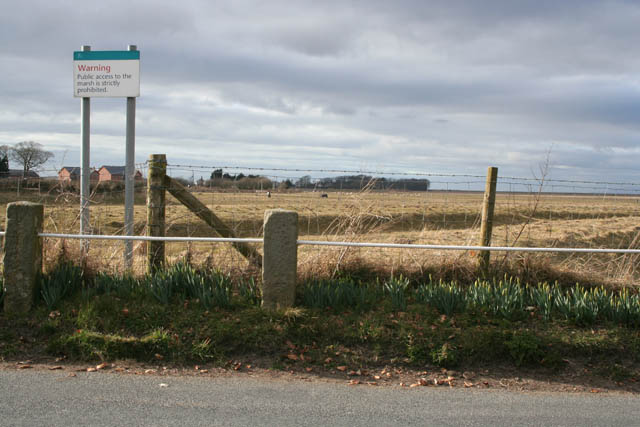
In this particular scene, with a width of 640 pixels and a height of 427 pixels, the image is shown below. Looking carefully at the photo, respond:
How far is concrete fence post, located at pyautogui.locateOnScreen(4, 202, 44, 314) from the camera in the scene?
547 cm

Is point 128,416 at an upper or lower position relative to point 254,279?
lower

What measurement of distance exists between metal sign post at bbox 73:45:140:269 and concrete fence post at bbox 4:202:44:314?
1.24 m

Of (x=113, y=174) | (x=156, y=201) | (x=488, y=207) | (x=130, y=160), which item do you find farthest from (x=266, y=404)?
(x=113, y=174)

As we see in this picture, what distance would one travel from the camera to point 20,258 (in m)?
5.50

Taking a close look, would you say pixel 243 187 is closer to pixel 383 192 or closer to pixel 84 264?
pixel 383 192

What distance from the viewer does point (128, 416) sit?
372 centimetres

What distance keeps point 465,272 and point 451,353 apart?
6.39 feet

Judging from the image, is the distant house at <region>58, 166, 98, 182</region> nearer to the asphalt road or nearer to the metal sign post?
the metal sign post

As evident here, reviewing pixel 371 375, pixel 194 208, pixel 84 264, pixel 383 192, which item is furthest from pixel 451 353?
pixel 84 264

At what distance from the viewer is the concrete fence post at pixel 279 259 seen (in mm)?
5340

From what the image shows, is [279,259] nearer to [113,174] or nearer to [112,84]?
[113,174]

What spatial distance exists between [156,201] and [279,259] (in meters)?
2.21

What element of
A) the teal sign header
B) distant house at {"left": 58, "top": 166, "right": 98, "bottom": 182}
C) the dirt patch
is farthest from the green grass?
the teal sign header

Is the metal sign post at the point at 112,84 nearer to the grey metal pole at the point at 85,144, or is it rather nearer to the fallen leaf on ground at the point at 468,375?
the grey metal pole at the point at 85,144
